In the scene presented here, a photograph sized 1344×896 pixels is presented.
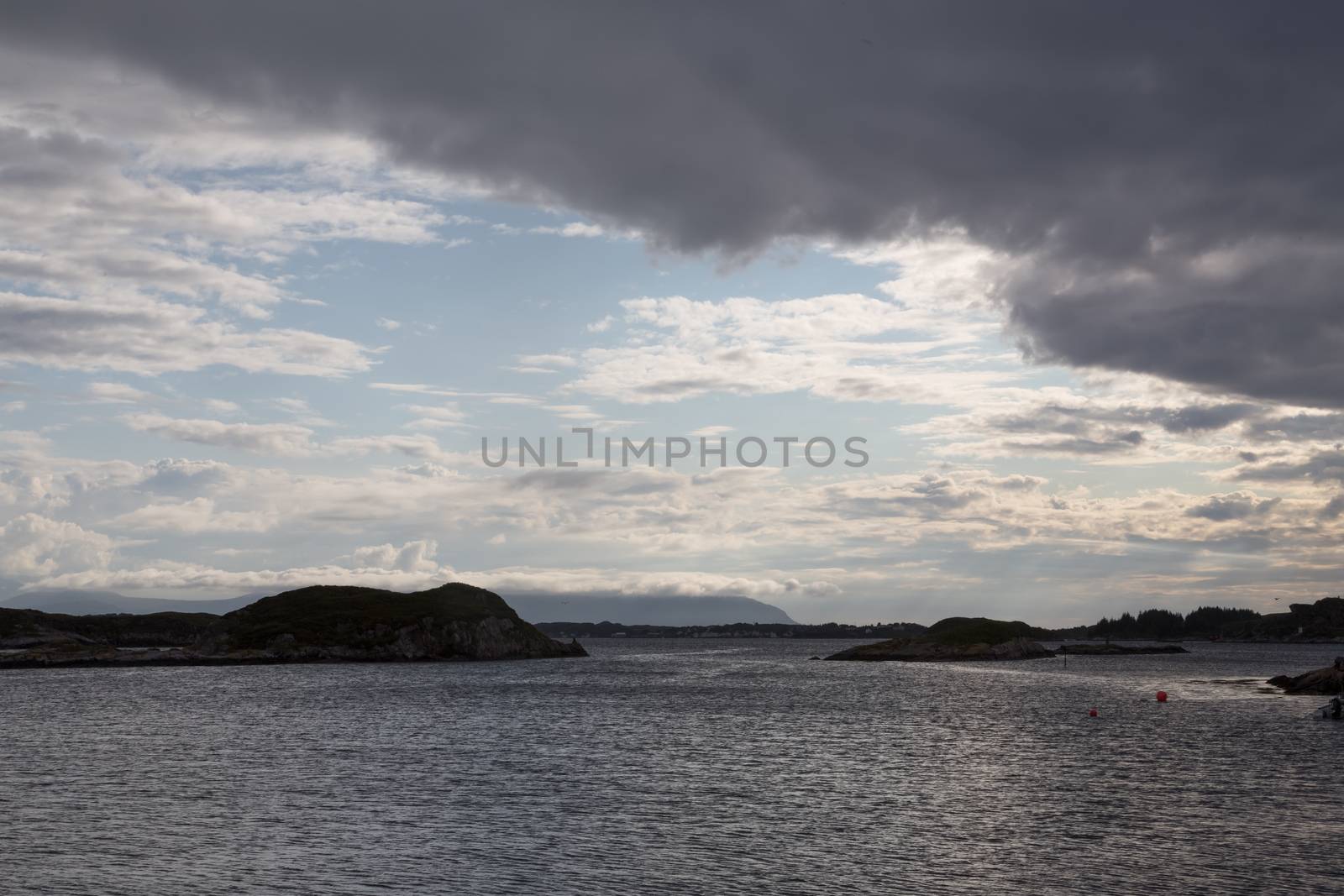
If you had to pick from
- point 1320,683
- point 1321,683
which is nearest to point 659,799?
point 1321,683

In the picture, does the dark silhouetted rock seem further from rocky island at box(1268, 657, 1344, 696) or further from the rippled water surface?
the rippled water surface

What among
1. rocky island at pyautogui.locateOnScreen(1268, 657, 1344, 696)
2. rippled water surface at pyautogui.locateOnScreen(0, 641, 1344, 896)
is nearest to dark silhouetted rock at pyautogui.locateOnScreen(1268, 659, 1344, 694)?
rocky island at pyautogui.locateOnScreen(1268, 657, 1344, 696)

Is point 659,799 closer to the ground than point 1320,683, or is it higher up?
higher up

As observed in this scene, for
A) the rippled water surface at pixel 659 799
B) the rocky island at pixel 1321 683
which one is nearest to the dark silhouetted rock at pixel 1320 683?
the rocky island at pixel 1321 683

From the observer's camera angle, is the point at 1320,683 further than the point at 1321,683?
Yes

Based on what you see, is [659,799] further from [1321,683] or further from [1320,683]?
[1320,683]

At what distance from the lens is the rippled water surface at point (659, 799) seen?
143 ft

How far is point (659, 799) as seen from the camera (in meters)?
61.3

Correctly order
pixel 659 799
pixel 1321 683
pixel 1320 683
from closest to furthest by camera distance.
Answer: pixel 659 799 → pixel 1321 683 → pixel 1320 683

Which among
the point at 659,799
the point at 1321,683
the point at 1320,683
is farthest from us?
the point at 1320,683

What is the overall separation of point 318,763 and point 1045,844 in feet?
161

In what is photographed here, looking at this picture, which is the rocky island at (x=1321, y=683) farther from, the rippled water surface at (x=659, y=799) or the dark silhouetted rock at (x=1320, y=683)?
the rippled water surface at (x=659, y=799)

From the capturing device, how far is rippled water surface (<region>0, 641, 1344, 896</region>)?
43.4 meters

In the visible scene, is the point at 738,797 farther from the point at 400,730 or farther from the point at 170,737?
the point at 170,737
